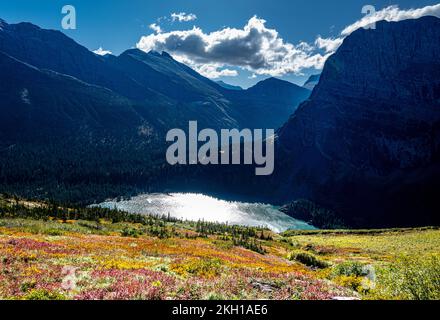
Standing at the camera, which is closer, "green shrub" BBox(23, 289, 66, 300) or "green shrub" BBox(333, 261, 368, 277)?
"green shrub" BBox(23, 289, 66, 300)

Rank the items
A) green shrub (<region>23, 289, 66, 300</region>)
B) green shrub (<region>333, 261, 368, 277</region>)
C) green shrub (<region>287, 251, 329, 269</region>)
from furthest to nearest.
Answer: green shrub (<region>287, 251, 329, 269</region>), green shrub (<region>333, 261, 368, 277</region>), green shrub (<region>23, 289, 66, 300</region>)

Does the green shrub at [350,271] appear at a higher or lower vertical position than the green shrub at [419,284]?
lower

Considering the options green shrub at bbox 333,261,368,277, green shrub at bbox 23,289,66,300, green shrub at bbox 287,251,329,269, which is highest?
green shrub at bbox 23,289,66,300

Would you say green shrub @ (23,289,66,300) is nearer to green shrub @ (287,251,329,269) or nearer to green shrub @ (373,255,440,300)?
green shrub @ (373,255,440,300)

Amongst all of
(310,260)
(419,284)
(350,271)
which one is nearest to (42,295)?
(419,284)

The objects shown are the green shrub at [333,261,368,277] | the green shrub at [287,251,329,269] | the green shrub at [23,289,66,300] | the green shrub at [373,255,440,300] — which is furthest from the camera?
the green shrub at [287,251,329,269]

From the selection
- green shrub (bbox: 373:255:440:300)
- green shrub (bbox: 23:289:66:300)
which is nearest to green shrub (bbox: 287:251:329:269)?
green shrub (bbox: 373:255:440:300)

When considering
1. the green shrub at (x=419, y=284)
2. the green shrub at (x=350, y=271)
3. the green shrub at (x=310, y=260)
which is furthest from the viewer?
the green shrub at (x=310, y=260)

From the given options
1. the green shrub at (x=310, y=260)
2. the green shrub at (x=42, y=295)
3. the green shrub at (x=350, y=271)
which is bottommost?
the green shrub at (x=310, y=260)

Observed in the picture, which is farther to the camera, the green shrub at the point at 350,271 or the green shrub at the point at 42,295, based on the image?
the green shrub at the point at 350,271

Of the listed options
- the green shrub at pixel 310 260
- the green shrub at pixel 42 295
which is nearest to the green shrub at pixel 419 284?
the green shrub at pixel 42 295

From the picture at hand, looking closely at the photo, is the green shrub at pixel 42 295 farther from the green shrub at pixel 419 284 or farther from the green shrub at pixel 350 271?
the green shrub at pixel 350 271
